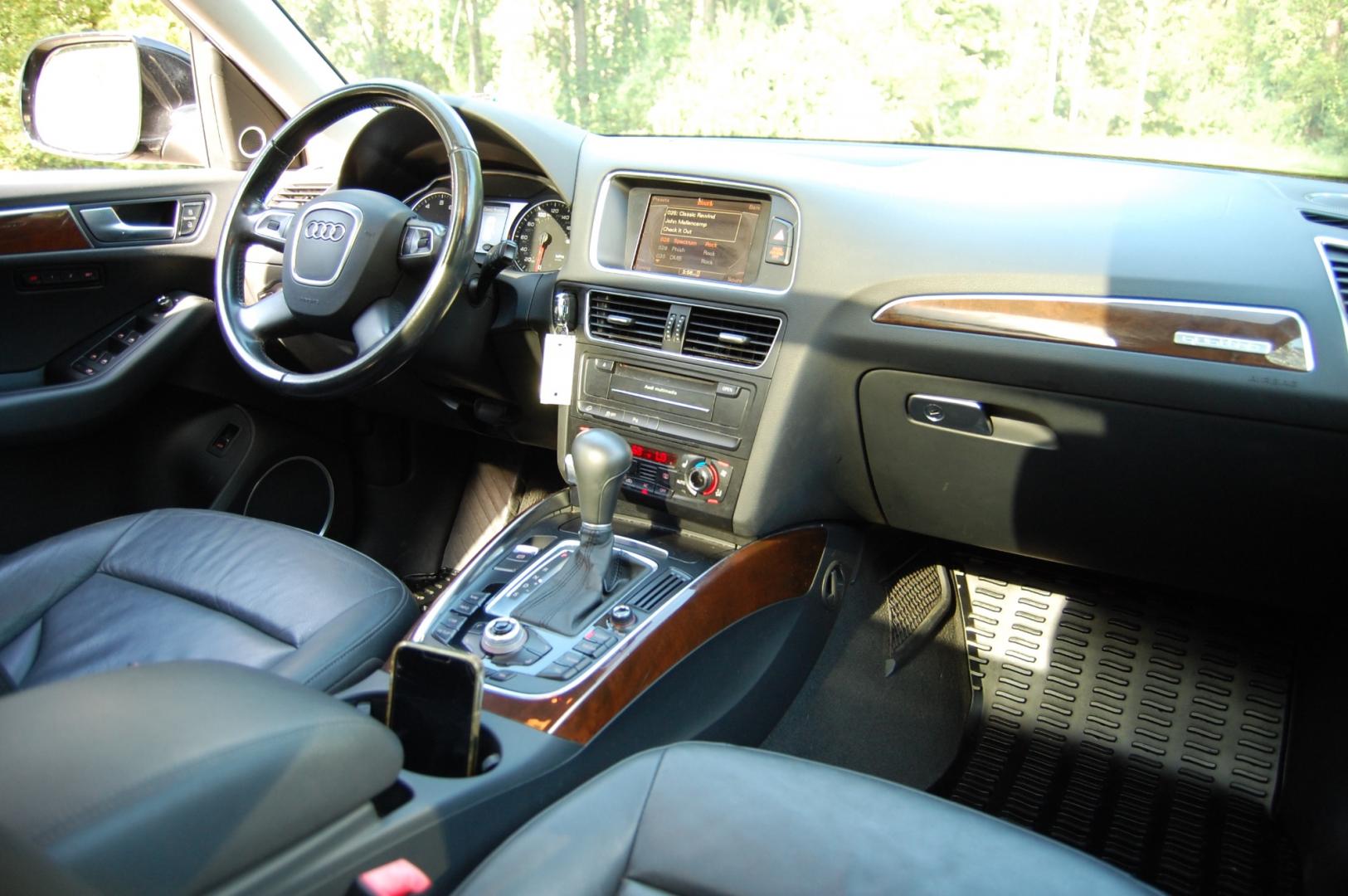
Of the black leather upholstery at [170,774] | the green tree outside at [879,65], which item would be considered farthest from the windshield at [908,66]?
the black leather upholstery at [170,774]

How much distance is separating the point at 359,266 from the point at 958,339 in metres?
1.02

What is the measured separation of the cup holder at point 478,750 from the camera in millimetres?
1159

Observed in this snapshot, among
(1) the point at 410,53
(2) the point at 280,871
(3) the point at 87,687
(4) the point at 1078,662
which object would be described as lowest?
(4) the point at 1078,662

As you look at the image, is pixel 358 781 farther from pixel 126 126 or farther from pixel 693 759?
pixel 126 126

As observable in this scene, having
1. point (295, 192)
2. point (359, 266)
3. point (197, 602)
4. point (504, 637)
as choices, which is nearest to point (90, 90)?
point (295, 192)

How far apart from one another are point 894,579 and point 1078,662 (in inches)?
15.7

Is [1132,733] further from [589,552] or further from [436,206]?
[436,206]

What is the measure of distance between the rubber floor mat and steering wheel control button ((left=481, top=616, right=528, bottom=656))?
0.99 meters

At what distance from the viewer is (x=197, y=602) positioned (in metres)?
1.57

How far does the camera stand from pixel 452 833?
1.10m

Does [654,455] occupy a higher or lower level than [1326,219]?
lower

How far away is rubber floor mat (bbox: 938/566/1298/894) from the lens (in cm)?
176

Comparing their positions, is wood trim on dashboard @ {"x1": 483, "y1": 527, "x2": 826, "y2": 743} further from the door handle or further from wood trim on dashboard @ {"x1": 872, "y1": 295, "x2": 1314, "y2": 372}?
the door handle

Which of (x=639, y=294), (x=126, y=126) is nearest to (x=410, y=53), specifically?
(x=126, y=126)
